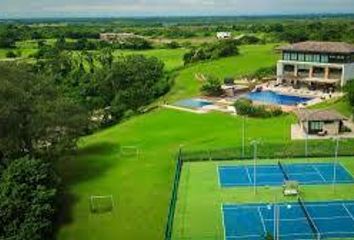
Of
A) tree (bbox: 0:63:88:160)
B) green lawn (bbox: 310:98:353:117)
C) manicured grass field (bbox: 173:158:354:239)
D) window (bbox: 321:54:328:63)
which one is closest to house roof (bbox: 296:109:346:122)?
manicured grass field (bbox: 173:158:354:239)

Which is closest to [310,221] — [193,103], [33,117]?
[33,117]

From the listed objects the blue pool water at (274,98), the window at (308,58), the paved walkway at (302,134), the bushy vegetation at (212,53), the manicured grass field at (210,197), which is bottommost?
the manicured grass field at (210,197)

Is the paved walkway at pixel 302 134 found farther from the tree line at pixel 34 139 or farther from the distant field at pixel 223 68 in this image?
the distant field at pixel 223 68

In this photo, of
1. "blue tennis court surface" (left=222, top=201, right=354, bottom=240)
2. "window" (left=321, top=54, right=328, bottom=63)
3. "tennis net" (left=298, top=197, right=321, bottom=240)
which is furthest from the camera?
"window" (left=321, top=54, right=328, bottom=63)

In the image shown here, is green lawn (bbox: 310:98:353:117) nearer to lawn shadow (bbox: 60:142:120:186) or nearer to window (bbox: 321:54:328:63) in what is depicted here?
window (bbox: 321:54:328:63)

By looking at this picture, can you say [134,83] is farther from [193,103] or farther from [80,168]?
[80,168]

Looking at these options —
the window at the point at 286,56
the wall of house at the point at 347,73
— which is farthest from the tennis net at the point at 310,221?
the window at the point at 286,56
